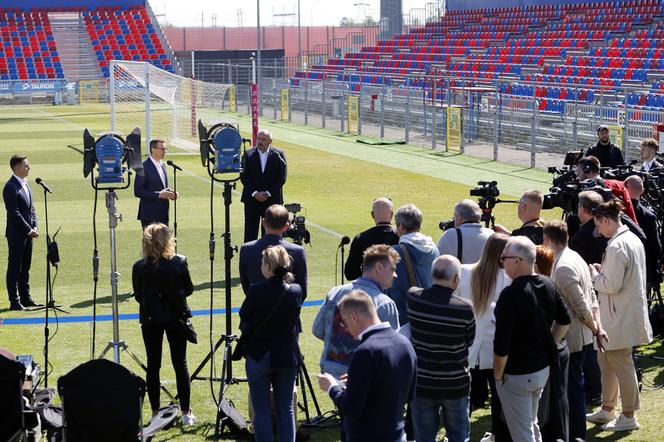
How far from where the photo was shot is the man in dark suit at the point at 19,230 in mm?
13172

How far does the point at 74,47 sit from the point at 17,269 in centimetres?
5429

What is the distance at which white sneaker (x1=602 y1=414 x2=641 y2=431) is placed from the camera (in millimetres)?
8875

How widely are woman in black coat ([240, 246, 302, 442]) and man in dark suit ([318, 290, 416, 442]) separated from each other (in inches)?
56.8

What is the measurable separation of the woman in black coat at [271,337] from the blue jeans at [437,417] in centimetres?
102

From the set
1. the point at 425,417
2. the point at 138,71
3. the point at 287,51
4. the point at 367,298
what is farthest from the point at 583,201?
the point at 287,51

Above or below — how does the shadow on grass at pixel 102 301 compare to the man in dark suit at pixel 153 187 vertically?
below

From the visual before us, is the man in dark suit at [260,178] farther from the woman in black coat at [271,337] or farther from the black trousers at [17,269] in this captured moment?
the woman in black coat at [271,337]

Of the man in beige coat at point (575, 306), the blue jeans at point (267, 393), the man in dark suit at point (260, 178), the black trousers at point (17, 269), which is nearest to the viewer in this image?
the blue jeans at point (267, 393)

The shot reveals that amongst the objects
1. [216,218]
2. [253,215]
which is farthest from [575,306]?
[216,218]

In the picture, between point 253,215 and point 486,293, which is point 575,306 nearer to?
point 486,293

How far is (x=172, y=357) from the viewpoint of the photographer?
9055mm

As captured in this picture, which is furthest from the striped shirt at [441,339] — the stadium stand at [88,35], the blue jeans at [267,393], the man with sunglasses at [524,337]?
the stadium stand at [88,35]

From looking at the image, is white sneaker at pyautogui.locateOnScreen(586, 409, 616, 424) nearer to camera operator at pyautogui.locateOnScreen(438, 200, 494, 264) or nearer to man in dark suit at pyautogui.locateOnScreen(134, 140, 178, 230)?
camera operator at pyautogui.locateOnScreen(438, 200, 494, 264)

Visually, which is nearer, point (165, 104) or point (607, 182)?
point (607, 182)
